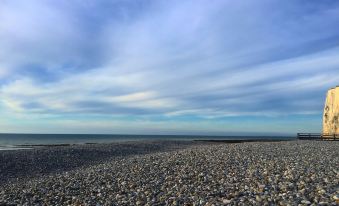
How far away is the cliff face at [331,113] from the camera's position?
5881 cm

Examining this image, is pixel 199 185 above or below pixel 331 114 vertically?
below

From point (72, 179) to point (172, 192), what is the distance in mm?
6761

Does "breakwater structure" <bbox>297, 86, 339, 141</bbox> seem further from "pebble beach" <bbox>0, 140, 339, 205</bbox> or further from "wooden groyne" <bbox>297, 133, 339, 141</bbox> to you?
"pebble beach" <bbox>0, 140, 339, 205</bbox>

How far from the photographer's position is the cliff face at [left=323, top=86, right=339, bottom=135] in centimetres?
5881

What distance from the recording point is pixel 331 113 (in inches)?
2387

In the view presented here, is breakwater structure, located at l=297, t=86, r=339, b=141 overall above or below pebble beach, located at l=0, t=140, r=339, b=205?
above

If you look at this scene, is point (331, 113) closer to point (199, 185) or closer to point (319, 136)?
point (319, 136)

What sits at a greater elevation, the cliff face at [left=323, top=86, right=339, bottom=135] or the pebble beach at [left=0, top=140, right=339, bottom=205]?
the cliff face at [left=323, top=86, right=339, bottom=135]

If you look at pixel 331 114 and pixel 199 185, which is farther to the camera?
pixel 331 114

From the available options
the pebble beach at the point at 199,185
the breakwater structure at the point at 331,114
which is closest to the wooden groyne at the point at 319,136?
the breakwater structure at the point at 331,114

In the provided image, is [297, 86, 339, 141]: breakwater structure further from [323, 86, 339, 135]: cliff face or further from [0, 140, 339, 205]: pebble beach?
[0, 140, 339, 205]: pebble beach

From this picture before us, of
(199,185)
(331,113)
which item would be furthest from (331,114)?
(199,185)

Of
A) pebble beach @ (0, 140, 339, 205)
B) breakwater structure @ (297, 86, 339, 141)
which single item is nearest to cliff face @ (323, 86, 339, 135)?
breakwater structure @ (297, 86, 339, 141)

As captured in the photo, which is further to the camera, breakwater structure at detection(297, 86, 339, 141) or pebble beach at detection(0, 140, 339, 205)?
breakwater structure at detection(297, 86, 339, 141)
